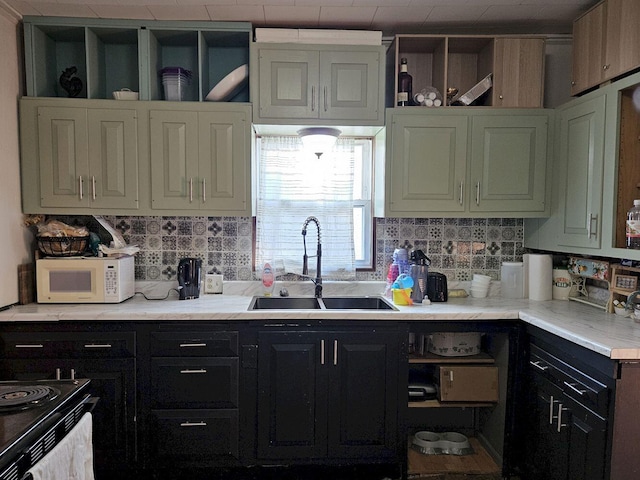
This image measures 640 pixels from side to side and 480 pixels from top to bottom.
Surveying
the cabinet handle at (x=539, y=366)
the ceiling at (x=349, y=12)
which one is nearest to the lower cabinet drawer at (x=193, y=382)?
the cabinet handle at (x=539, y=366)

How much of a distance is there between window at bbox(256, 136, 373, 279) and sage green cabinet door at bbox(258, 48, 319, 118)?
1.19ft

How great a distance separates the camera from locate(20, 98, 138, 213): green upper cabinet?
7.95 ft

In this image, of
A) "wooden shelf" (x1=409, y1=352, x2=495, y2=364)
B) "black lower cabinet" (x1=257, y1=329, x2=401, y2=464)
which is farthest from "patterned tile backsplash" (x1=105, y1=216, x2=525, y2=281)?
"black lower cabinet" (x1=257, y1=329, x2=401, y2=464)

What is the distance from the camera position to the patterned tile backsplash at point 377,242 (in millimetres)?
2795

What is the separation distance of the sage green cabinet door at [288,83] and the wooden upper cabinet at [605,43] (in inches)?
56.4

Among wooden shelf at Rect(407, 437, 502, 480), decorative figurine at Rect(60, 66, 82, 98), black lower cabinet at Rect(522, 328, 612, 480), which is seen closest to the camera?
black lower cabinet at Rect(522, 328, 612, 480)

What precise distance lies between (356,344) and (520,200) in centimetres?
128

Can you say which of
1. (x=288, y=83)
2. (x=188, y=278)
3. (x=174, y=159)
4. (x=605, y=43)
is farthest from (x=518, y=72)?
(x=188, y=278)

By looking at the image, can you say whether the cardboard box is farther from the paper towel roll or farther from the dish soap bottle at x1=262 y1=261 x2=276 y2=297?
the dish soap bottle at x1=262 y1=261 x2=276 y2=297

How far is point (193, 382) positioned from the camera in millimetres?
2252

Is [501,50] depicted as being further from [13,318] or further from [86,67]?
[13,318]

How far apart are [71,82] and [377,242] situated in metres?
2.06

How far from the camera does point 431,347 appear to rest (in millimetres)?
2594

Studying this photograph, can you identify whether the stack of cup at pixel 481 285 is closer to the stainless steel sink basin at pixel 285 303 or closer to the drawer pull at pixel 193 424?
the stainless steel sink basin at pixel 285 303
